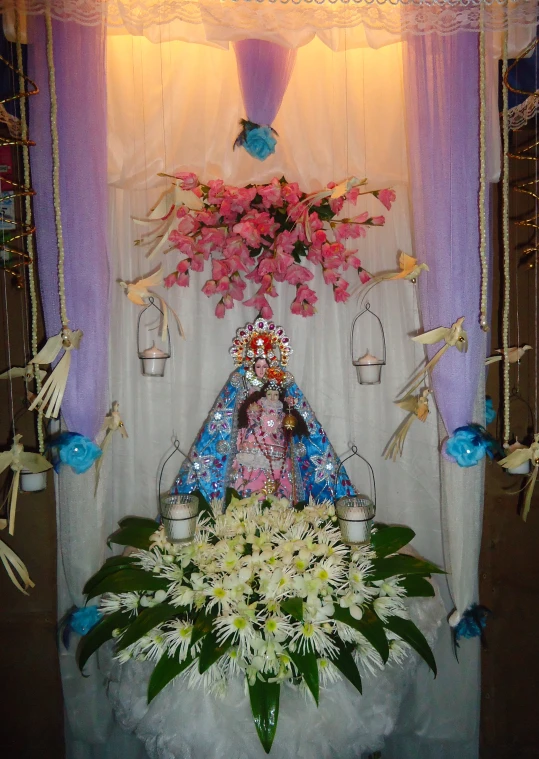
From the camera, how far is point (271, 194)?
2.27 metres

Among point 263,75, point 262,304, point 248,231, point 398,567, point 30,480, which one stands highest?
point 263,75

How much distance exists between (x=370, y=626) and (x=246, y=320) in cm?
131

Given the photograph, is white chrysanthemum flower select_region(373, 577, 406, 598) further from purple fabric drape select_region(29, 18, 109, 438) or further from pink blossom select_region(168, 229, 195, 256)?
pink blossom select_region(168, 229, 195, 256)

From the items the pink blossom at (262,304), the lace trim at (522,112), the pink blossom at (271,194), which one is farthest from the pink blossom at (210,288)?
the lace trim at (522,112)

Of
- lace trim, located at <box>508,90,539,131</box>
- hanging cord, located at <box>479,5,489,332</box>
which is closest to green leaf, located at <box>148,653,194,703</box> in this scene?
hanging cord, located at <box>479,5,489,332</box>

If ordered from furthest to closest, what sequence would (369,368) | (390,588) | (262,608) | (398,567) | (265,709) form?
(369,368) < (398,567) < (390,588) < (262,608) < (265,709)

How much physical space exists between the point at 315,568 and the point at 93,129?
1.48 metres

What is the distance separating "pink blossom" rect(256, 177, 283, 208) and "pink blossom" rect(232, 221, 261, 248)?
0.11 meters

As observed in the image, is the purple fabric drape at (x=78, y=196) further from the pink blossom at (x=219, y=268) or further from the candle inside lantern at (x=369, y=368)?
the candle inside lantern at (x=369, y=368)

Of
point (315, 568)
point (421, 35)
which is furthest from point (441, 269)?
point (315, 568)

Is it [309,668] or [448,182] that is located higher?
[448,182]

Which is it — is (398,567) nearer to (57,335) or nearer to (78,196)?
(57,335)

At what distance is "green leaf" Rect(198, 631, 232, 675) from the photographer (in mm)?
1630

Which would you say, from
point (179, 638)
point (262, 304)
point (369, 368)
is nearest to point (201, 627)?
point (179, 638)
